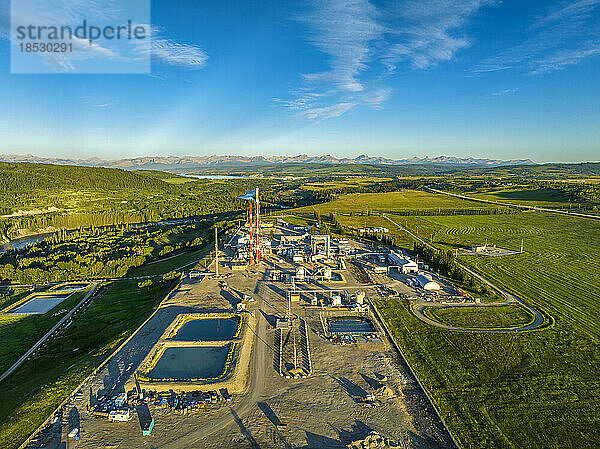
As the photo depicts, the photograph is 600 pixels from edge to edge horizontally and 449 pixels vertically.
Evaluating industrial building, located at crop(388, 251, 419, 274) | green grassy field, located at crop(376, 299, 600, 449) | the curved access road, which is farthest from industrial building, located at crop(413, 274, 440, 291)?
green grassy field, located at crop(376, 299, 600, 449)

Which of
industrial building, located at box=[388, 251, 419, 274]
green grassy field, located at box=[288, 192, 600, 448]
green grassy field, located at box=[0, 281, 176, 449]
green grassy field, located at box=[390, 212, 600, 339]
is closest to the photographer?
green grassy field, located at box=[288, 192, 600, 448]

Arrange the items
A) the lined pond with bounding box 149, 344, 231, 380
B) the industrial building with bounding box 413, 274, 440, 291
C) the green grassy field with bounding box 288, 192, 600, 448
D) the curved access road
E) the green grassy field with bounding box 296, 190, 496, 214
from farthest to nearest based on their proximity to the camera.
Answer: the green grassy field with bounding box 296, 190, 496, 214 → the industrial building with bounding box 413, 274, 440, 291 → the curved access road → the lined pond with bounding box 149, 344, 231, 380 → the green grassy field with bounding box 288, 192, 600, 448

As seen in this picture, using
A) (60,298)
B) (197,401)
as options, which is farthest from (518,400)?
(60,298)

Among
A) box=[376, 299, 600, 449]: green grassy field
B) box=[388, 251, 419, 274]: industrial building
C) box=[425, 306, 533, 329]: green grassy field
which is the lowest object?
box=[376, 299, 600, 449]: green grassy field

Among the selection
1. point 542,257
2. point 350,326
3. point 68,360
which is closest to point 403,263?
point 350,326

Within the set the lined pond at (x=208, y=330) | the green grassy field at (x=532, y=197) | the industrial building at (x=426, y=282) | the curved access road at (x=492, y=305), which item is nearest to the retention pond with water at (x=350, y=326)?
the curved access road at (x=492, y=305)

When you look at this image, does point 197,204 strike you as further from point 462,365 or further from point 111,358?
point 462,365

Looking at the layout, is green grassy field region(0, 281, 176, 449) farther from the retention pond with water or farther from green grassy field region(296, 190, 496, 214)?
green grassy field region(296, 190, 496, 214)

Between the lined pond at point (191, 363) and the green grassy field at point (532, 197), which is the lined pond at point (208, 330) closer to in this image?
the lined pond at point (191, 363)
